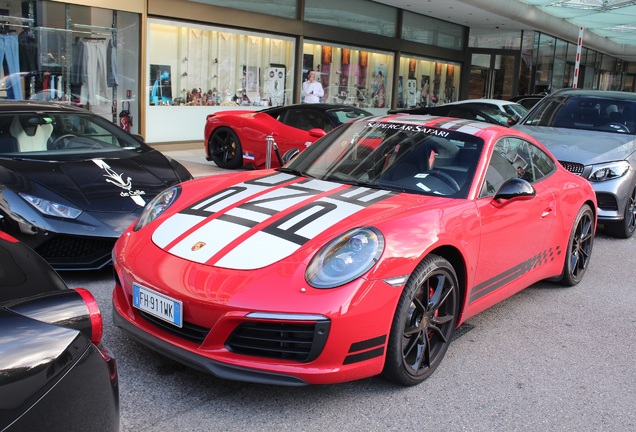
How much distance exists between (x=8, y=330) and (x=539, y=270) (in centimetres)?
397

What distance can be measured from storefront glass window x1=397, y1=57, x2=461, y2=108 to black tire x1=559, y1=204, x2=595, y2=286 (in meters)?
16.3

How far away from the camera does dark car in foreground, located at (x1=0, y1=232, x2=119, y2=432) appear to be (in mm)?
1659

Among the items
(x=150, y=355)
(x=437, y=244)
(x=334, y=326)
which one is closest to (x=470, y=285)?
(x=437, y=244)

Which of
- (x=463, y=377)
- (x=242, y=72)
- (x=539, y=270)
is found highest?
(x=242, y=72)

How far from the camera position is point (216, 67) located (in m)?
15.1

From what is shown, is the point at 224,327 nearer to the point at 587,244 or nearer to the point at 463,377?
the point at 463,377

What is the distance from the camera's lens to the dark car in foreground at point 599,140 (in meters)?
7.44

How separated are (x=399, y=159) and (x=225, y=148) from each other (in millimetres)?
7045

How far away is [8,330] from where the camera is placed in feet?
5.80

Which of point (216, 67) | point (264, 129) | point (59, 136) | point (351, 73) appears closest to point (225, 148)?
point (264, 129)

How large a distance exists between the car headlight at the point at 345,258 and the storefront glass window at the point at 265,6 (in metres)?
11.9

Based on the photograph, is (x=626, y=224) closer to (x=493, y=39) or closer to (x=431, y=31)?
(x=431, y=31)

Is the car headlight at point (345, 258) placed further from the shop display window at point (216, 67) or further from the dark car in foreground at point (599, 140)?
the shop display window at point (216, 67)

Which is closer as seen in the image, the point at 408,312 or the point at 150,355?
the point at 408,312
